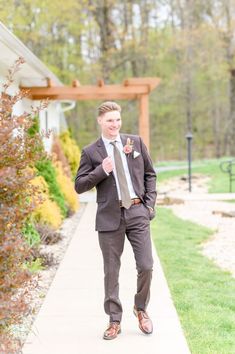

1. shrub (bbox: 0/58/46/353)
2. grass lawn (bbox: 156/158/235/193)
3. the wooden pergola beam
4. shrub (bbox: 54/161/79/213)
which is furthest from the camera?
grass lawn (bbox: 156/158/235/193)

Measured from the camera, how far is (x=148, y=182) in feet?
18.5

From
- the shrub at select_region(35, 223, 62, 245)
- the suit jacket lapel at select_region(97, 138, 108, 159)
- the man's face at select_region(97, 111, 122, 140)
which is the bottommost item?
the shrub at select_region(35, 223, 62, 245)

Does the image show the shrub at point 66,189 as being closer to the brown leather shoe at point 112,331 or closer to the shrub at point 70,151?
the shrub at point 70,151

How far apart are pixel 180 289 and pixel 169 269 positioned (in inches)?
51.9

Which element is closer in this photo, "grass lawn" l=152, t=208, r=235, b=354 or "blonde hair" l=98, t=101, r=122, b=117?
"blonde hair" l=98, t=101, r=122, b=117

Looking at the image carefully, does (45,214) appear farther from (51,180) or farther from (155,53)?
(155,53)

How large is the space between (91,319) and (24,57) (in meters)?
5.53

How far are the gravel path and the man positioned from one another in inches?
135

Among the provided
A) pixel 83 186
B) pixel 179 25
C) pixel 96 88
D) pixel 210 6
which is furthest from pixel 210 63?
pixel 83 186

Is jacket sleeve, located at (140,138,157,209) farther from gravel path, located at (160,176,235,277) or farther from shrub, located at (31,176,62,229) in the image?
shrub, located at (31,176,62,229)

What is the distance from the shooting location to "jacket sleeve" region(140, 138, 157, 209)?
5566mm

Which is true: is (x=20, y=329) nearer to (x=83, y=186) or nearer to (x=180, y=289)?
(x=83, y=186)

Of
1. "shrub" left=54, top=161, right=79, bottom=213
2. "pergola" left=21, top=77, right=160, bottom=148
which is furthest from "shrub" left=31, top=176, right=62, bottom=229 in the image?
"pergola" left=21, top=77, right=160, bottom=148

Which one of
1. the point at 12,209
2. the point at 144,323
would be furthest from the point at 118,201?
the point at 12,209
